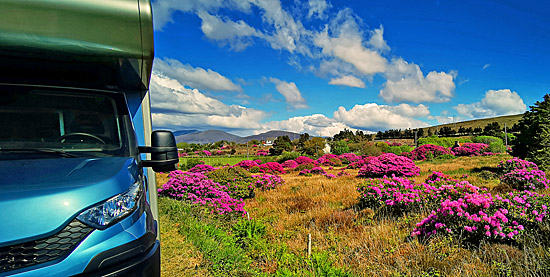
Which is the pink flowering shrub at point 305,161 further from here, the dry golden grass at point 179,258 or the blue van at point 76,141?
the blue van at point 76,141

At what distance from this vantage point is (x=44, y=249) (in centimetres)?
134

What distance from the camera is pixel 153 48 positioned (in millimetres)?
2355

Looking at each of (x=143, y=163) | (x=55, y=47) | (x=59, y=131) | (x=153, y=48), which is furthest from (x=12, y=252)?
(x=153, y=48)

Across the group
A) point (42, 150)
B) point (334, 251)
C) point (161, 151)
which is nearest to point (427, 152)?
point (334, 251)

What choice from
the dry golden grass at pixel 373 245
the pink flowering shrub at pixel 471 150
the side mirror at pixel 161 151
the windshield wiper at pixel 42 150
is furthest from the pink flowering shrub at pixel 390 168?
the pink flowering shrub at pixel 471 150

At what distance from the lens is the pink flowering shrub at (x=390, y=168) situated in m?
14.3

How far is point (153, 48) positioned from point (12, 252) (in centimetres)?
171

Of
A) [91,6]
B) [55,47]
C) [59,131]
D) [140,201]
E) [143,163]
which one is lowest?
[140,201]

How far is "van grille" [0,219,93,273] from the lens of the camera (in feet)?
4.19

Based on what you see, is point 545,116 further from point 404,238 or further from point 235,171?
point 235,171

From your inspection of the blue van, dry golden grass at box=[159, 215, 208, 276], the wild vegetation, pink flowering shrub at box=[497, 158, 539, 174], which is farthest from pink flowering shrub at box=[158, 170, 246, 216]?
pink flowering shrub at box=[497, 158, 539, 174]

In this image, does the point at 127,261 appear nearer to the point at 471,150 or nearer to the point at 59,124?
the point at 59,124

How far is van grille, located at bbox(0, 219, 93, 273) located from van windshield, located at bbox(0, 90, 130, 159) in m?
0.87

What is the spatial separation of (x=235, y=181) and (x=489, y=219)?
8803 mm
